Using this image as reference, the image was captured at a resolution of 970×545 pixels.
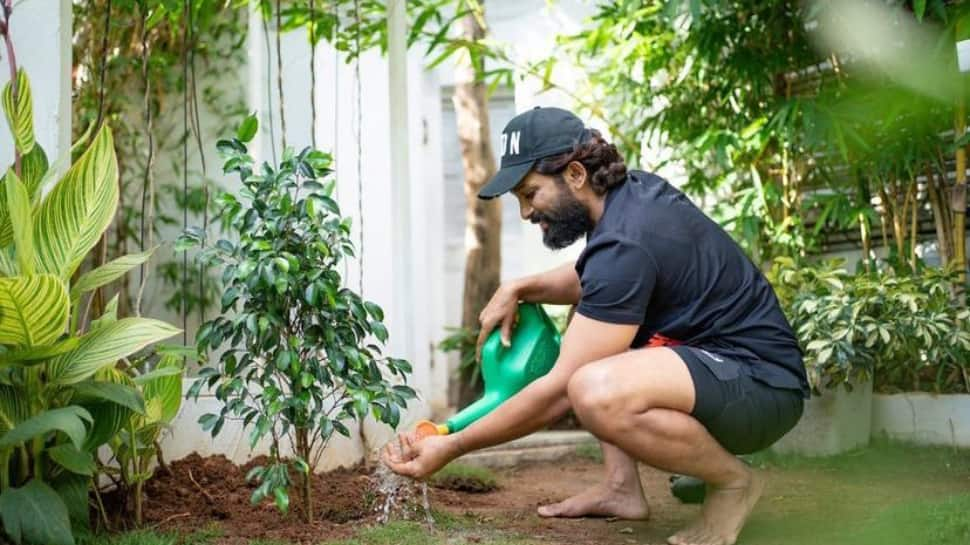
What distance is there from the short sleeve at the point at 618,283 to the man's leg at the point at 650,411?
0.38ft

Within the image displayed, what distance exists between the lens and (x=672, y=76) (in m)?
5.00

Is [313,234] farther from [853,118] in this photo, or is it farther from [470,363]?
[470,363]

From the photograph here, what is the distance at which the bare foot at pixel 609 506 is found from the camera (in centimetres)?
316

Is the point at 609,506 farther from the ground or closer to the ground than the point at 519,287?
closer to the ground

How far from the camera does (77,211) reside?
2463 millimetres

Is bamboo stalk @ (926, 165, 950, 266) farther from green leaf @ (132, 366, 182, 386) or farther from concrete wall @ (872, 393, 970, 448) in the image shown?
green leaf @ (132, 366, 182, 386)

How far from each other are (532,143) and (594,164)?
0.53ft

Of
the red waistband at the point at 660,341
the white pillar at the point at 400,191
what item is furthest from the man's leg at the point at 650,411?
the white pillar at the point at 400,191

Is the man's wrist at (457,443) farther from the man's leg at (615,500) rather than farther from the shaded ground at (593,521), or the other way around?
the man's leg at (615,500)

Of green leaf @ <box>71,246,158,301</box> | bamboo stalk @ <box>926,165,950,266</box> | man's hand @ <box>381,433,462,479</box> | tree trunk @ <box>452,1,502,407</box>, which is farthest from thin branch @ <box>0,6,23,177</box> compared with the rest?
tree trunk @ <box>452,1,502,407</box>

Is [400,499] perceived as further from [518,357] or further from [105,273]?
[105,273]

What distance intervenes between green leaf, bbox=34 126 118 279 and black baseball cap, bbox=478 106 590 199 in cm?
87

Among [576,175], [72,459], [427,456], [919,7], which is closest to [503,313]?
[576,175]

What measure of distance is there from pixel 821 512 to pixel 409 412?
1.57 m
